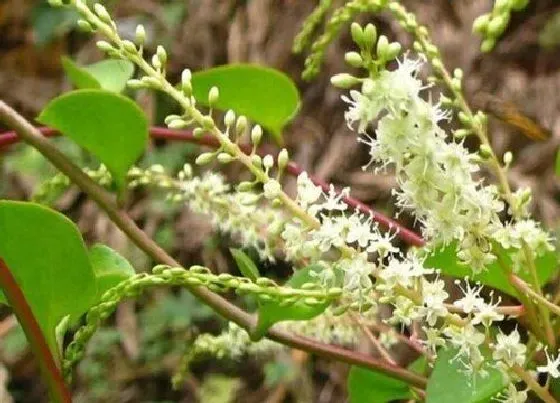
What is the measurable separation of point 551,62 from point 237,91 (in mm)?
919

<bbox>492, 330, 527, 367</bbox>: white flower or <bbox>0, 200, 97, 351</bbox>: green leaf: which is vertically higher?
<bbox>492, 330, 527, 367</bbox>: white flower

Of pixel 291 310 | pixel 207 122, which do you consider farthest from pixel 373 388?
pixel 207 122

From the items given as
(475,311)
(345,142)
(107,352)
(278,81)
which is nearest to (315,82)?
(345,142)

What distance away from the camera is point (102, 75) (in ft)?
1.95

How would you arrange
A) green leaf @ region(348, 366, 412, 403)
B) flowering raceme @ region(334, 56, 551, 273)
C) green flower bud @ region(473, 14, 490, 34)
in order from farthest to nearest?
green leaf @ region(348, 366, 412, 403) → green flower bud @ region(473, 14, 490, 34) → flowering raceme @ region(334, 56, 551, 273)

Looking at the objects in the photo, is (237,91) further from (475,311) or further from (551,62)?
(551,62)

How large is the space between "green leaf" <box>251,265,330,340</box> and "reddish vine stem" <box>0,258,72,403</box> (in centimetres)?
9

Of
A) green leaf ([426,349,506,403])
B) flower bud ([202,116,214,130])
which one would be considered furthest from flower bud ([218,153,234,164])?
green leaf ([426,349,506,403])

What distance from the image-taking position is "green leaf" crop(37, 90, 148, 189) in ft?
1.50

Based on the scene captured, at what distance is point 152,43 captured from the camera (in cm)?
157

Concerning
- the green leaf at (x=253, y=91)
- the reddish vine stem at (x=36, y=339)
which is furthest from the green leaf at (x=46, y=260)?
the green leaf at (x=253, y=91)

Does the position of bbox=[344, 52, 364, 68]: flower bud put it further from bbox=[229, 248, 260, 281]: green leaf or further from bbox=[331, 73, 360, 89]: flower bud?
bbox=[229, 248, 260, 281]: green leaf

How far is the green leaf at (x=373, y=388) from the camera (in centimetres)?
53

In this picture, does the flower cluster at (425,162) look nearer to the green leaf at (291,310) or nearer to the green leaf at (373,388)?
the green leaf at (291,310)
